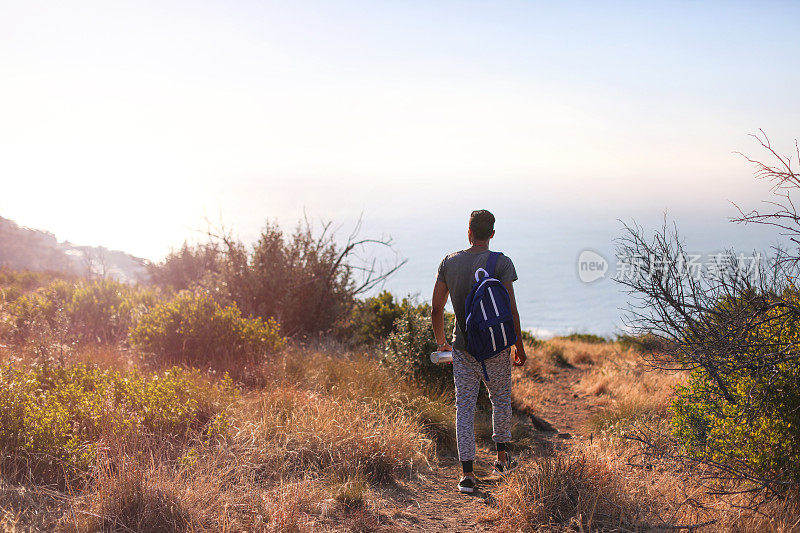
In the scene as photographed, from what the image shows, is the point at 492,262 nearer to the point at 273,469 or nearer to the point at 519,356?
the point at 519,356

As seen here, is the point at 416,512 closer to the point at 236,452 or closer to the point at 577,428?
the point at 236,452

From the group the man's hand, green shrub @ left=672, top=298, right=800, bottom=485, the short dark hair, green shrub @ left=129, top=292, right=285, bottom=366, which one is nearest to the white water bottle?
the man's hand

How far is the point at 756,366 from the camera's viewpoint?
388 centimetres

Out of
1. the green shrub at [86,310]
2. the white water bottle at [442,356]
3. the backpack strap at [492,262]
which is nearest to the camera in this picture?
the backpack strap at [492,262]

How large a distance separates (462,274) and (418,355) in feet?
12.3

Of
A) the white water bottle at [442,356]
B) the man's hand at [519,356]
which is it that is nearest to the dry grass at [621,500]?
the man's hand at [519,356]

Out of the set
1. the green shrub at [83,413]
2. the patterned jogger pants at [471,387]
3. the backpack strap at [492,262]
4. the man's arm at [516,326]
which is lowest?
the green shrub at [83,413]

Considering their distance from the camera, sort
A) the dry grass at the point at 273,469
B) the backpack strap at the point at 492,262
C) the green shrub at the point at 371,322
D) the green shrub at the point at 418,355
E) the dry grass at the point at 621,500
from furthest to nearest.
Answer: the green shrub at the point at 371,322
the green shrub at the point at 418,355
the backpack strap at the point at 492,262
the dry grass at the point at 621,500
the dry grass at the point at 273,469

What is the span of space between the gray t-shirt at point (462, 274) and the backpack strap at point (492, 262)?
2 cm

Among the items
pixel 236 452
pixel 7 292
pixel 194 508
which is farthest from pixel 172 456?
pixel 7 292

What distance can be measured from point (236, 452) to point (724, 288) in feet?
13.9

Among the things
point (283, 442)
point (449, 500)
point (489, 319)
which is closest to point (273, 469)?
point (283, 442)

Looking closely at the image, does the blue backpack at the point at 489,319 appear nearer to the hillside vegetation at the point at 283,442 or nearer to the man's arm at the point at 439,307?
the man's arm at the point at 439,307

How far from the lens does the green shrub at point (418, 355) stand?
7969 mm
